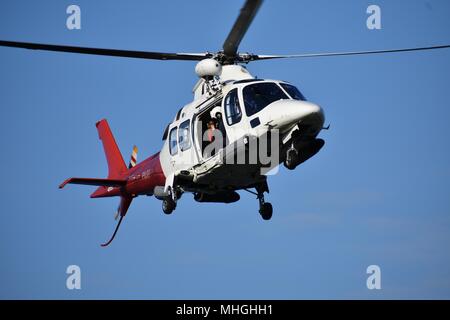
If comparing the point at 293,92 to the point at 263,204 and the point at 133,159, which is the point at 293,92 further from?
the point at 133,159

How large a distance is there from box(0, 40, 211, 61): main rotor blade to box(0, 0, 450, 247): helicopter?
24 mm

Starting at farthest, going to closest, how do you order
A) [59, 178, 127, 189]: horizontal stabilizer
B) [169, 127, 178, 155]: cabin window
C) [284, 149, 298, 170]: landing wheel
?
1. [59, 178, 127, 189]: horizontal stabilizer
2. [169, 127, 178, 155]: cabin window
3. [284, 149, 298, 170]: landing wheel

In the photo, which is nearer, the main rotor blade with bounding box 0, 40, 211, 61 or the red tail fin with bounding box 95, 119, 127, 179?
the main rotor blade with bounding box 0, 40, 211, 61

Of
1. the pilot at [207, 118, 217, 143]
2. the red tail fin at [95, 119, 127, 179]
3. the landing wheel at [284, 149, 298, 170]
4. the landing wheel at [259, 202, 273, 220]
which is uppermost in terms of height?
the red tail fin at [95, 119, 127, 179]

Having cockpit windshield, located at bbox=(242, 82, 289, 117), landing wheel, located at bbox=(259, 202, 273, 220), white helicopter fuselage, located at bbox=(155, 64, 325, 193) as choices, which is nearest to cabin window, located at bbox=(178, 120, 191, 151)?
white helicopter fuselage, located at bbox=(155, 64, 325, 193)

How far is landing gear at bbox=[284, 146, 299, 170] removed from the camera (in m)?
22.0

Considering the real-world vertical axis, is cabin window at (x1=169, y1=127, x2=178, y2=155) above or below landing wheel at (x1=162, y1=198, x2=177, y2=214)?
above

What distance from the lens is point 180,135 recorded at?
2456 centimetres

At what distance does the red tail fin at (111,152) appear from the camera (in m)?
28.6

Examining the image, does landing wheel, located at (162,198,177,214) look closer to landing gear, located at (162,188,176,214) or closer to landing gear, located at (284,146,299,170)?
landing gear, located at (162,188,176,214)

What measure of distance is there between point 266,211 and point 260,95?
138 inches

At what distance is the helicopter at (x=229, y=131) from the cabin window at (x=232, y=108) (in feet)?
0.08

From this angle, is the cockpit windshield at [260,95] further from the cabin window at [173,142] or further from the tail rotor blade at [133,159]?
the tail rotor blade at [133,159]

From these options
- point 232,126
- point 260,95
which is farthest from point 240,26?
point 232,126
